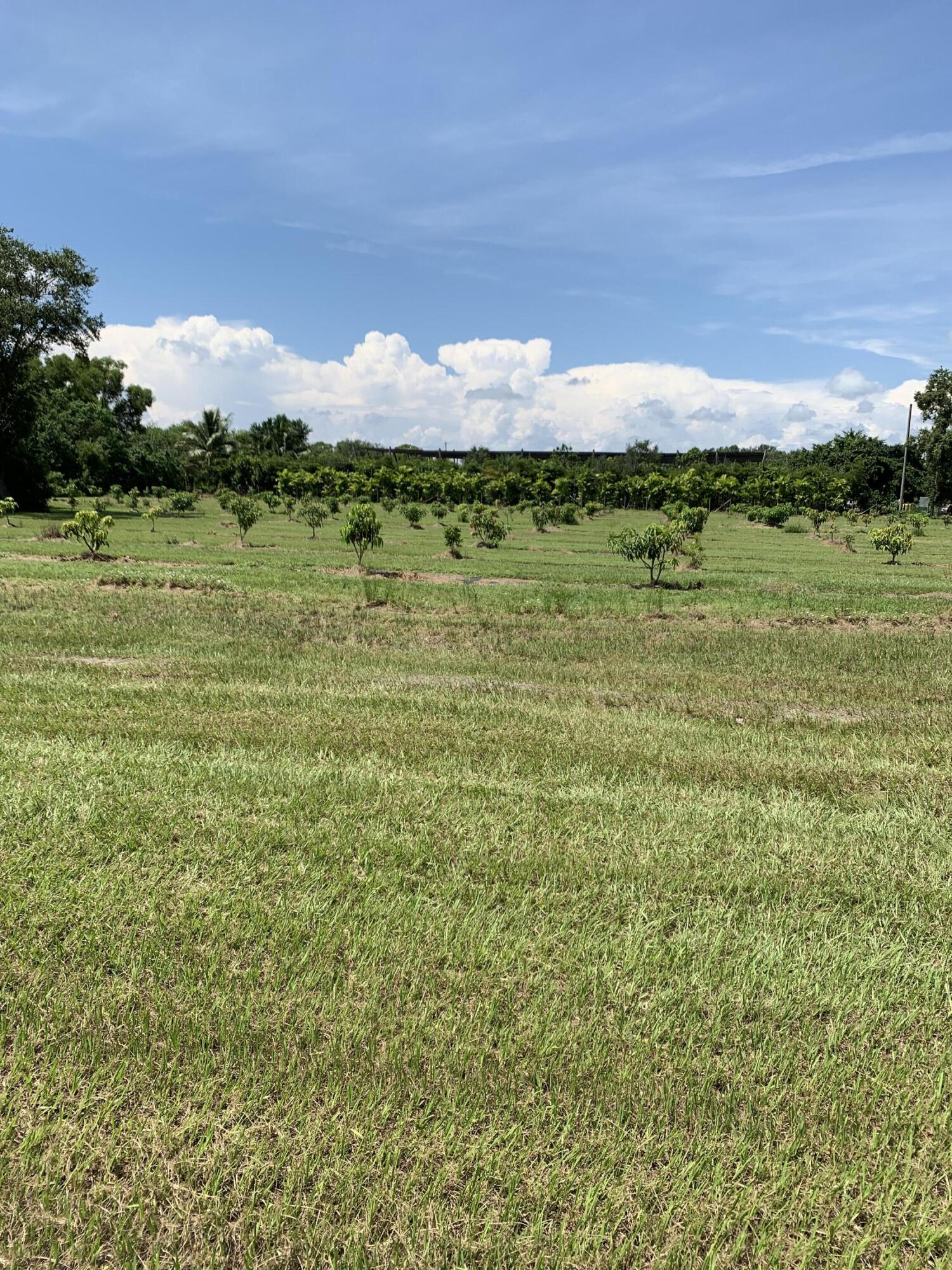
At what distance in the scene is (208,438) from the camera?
7612 cm

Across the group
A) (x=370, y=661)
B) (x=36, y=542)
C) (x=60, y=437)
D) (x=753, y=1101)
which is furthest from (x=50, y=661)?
(x=60, y=437)

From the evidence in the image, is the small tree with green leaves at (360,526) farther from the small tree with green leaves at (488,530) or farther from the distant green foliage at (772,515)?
Result: the distant green foliage at (772,515)

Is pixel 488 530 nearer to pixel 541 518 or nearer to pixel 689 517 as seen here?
pixel 689 517

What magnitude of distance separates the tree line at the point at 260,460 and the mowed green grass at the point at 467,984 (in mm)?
44979

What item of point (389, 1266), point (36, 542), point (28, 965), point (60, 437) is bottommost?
point (389, 1266)

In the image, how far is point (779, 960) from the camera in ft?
10.9

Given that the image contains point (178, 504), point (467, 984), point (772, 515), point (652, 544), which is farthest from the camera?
Result: point (772, 515)

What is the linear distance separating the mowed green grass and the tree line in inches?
1771

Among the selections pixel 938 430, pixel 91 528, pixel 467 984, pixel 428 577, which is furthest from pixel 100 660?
pixel 938 430

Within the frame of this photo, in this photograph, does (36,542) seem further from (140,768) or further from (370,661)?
(140,768)

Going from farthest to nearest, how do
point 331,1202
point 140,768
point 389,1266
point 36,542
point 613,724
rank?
point 36,542 → point 613,724 → point 140,768 → point 331,1202 → point 389,1266

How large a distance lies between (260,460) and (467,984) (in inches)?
3189

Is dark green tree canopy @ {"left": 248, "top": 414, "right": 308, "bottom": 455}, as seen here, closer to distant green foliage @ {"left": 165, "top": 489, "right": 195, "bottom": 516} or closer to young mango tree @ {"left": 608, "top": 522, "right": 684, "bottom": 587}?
distant green foliage @ {"left": 165, "top": 489, "right": 195, "bottom": 516}

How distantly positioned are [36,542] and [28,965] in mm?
28037
